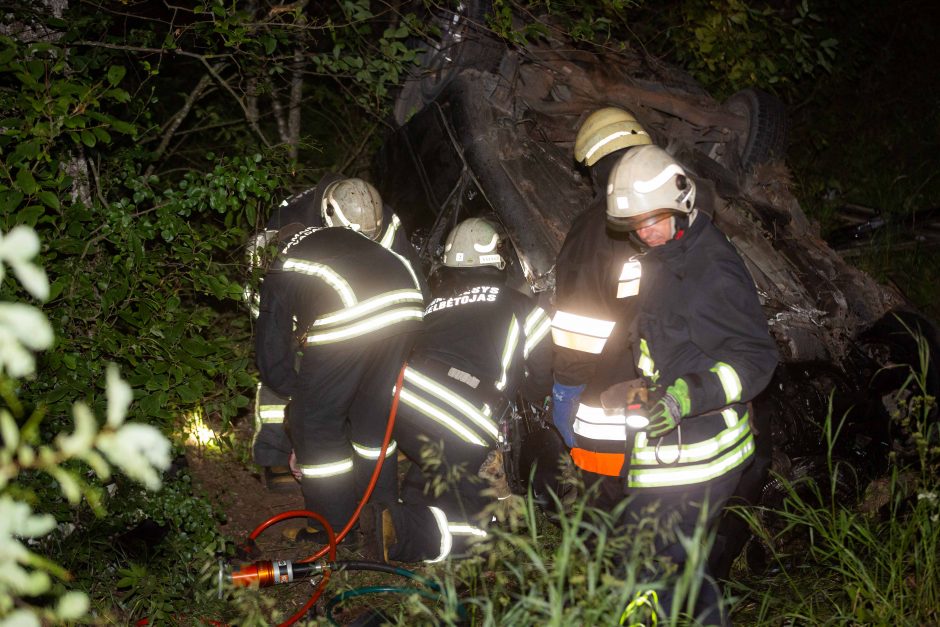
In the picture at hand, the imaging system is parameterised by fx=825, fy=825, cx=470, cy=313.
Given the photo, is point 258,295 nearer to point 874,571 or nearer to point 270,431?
point 270,431

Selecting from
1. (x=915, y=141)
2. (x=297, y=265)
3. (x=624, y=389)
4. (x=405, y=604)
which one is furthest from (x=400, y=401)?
(x=915, y=141)

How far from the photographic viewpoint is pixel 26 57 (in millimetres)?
3502

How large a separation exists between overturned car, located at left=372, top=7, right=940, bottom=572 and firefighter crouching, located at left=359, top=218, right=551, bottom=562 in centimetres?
29

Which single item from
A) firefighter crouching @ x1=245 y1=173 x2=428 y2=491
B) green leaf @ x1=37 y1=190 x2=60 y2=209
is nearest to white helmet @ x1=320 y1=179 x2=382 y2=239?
firefighter crouching @ x1=245 y1=173 x2=428 y2=491

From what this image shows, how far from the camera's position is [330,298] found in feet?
12.7

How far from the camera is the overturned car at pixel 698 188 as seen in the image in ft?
13.0

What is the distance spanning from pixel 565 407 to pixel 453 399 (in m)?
0.53

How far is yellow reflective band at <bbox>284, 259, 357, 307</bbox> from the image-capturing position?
12.6 feet

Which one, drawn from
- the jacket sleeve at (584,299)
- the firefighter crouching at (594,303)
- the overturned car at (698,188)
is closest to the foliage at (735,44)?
the overturned car at (698,188)

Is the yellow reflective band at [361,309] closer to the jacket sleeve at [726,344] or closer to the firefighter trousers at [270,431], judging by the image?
the firefighter trousers at [270,431]

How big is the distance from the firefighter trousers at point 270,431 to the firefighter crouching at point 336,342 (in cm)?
25

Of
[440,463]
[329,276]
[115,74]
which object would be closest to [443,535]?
[440,463]

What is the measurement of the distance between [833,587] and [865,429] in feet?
3.65

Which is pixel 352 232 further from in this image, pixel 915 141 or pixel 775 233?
pixel 915 141
